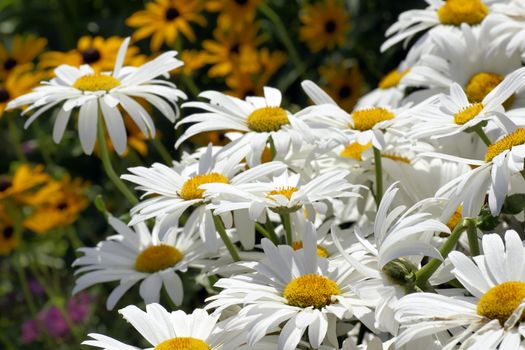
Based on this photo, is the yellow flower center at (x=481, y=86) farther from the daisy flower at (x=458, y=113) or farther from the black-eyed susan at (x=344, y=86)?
the black-eyed susan at (x=344, y=86)

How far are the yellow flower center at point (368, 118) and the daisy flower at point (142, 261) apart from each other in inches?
9.9

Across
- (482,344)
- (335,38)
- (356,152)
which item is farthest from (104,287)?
(482,344)

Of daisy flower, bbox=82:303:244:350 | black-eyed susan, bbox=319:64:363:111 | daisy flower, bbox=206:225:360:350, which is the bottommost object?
black-eyed susan, bbox=319:64:363:111

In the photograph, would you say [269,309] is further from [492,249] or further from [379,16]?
[379,16]

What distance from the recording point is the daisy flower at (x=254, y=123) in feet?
3.69

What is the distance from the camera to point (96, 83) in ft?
4.10

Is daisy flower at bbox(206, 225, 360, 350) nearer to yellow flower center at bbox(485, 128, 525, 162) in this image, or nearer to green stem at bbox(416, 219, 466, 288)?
green stem at bbox(416, 219, 466, 288)

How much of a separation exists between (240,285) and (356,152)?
411 millimetres

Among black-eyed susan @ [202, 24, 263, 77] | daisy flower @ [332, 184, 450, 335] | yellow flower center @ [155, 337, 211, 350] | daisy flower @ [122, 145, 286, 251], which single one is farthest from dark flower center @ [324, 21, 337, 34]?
yellow flower center @ [155, 337, 211, 350]

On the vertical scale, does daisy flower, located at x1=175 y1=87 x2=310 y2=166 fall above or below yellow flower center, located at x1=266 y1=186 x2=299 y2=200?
above

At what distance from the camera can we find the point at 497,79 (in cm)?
134

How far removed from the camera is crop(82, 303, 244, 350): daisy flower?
0.88 m

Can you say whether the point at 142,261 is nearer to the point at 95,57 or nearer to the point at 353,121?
the point at 353,121

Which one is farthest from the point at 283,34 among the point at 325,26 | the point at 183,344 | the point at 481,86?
the point at 183,344
